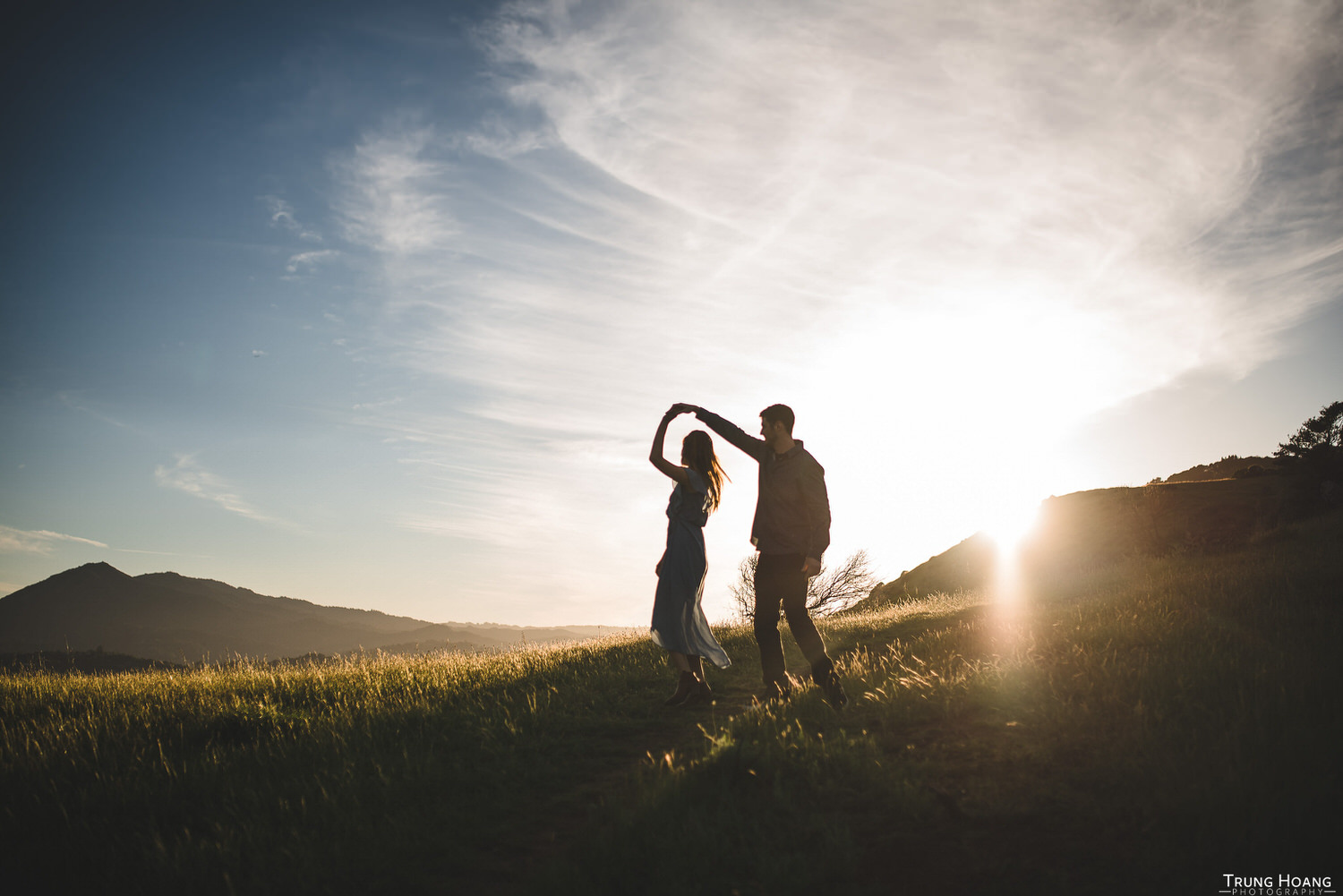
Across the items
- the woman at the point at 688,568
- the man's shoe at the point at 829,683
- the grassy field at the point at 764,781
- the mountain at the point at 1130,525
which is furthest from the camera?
the mountain at the point at 1130,525

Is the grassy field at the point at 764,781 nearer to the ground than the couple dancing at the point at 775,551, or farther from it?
nearer to the ground

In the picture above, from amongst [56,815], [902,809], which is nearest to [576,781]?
[902,809]

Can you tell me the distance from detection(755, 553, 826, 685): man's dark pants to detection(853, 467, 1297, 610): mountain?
60.0ft

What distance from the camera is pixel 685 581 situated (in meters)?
6.89

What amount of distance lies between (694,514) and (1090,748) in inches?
164

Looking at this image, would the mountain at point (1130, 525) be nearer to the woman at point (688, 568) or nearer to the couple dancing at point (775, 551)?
the woman at point (688, 568)

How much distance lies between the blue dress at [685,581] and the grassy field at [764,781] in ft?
2.59

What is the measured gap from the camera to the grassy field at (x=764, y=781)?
2844 mm

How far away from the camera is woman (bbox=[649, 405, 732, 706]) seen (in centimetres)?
666

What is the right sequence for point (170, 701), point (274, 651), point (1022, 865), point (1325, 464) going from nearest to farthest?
point (1022, 865) → point (170, 701) → point (1325, 464) → point (274, 651)

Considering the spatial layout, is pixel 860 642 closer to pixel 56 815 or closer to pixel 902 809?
pixel 902 809

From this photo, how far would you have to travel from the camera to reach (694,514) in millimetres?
7027

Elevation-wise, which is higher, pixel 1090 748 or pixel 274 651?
pixel 1090 748

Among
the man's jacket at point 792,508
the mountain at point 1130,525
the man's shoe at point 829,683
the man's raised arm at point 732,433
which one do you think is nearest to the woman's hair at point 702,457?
the man's raised arm at point 732,433
